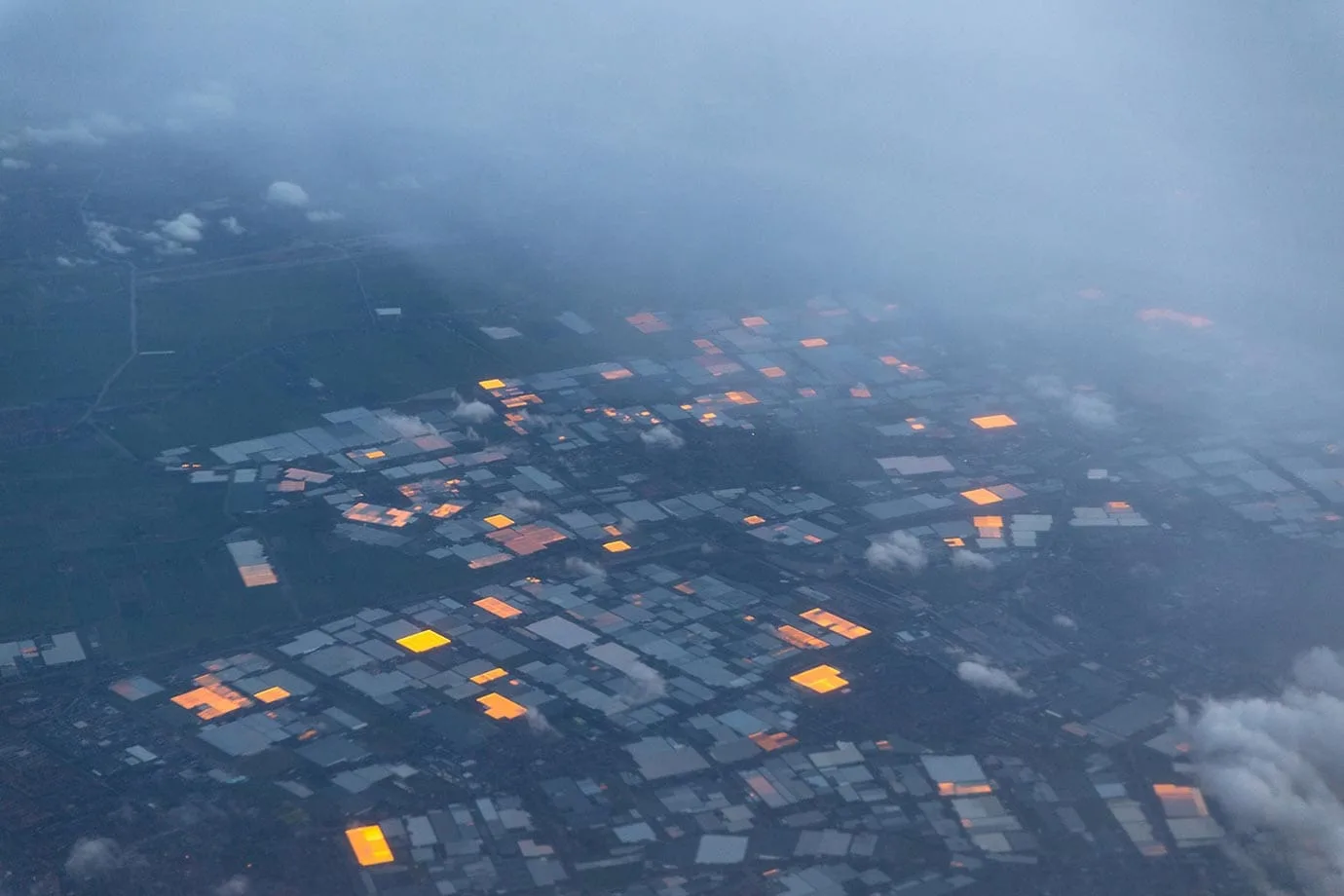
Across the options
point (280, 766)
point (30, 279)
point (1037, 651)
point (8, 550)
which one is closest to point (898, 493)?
point (1037, 651)

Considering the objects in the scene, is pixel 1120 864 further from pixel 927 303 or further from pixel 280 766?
pixel 927 303

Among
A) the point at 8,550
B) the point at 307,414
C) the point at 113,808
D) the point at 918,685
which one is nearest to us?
the point at 113,808

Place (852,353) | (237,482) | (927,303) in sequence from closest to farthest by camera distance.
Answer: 1. (237,482)
2. (852,353)
3. (927,303)

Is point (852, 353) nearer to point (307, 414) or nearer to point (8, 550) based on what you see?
point (307, 414)

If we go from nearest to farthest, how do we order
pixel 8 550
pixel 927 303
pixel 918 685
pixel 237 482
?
pixel 918 685 → pixel 8 550 → pixel 237 482 → pixel 927 303

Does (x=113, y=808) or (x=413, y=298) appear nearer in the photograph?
(x=113, y=808)

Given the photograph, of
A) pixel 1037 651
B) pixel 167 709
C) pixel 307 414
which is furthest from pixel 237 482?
pixel 1037 651

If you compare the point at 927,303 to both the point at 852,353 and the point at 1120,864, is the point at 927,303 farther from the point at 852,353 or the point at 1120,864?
the point at 1120,864

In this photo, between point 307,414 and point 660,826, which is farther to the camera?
point 307,414

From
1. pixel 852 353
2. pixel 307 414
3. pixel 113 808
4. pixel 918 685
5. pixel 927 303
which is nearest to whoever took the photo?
pixel 113 808
